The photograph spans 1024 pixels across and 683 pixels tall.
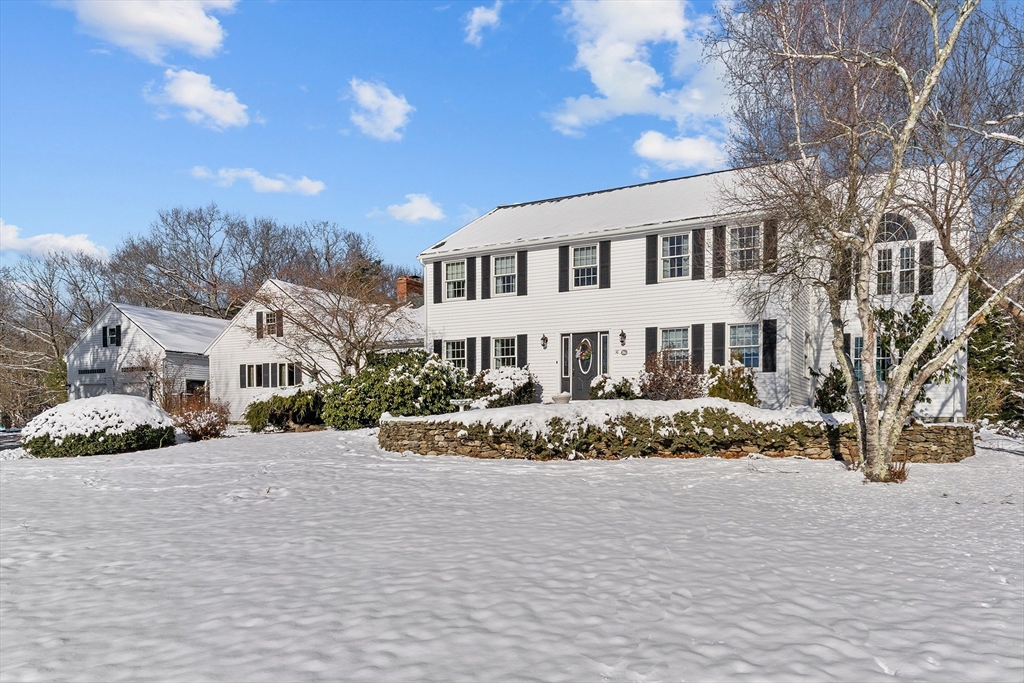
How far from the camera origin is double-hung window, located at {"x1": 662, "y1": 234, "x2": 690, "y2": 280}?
64.6 feet

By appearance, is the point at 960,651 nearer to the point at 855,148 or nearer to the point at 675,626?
the point at 675,626

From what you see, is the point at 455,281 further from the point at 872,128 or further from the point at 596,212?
the point at 872,128

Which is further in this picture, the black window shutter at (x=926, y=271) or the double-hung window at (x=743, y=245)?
the black window shutter at (x=926, y=271)

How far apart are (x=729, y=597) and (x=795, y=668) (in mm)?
1192

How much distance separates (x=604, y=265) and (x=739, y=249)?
221 inches

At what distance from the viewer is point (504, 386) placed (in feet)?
65.7

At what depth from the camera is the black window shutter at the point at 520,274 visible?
2211cm

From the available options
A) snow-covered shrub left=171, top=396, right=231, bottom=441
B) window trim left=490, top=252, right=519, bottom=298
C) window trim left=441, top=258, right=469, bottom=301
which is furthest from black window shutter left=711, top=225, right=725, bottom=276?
snow-covered shrub left=171, top=396, right=231, bottom=441

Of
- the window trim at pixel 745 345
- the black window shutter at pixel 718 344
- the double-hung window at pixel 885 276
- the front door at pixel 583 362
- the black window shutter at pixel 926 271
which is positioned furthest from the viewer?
the front door at pixel 583 362

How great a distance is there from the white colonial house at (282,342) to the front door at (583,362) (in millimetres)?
7473

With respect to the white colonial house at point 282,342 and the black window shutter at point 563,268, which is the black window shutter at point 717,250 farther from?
the white colonial house at point 282,342

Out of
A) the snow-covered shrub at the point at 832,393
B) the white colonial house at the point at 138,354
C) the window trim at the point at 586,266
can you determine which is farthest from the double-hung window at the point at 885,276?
the white colonial house at the point at 138,354

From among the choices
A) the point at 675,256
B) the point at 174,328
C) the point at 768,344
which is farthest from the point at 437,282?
the point at 174,328

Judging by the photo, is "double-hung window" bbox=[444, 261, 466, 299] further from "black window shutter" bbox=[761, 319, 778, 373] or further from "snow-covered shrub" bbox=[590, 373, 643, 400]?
"black window shutter" bbox=[761, 319, 778, 373]
